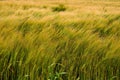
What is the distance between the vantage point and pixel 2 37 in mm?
2102

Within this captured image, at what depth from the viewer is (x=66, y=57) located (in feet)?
6.84

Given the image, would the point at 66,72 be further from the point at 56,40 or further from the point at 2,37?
the point at 2,37

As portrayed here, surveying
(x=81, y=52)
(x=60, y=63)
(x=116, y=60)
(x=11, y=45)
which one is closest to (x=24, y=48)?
(x=11, y=45)

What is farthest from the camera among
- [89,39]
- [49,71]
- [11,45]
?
[89,39]

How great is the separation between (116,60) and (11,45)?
0.85 meters

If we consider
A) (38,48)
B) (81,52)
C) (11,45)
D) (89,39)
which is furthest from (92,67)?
(11,45)

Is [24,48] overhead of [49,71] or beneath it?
overhead

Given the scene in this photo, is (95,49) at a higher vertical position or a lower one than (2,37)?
lower

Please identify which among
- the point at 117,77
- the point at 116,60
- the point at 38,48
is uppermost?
the point at 38,48

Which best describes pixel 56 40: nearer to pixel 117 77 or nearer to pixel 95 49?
pixel 95 49

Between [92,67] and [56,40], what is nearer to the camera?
[92,67]

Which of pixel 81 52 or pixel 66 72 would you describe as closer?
pixel 66 72

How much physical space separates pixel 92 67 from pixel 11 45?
0.67 m

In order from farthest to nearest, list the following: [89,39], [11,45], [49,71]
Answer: [89,39]
[11,45]
[49,71]
